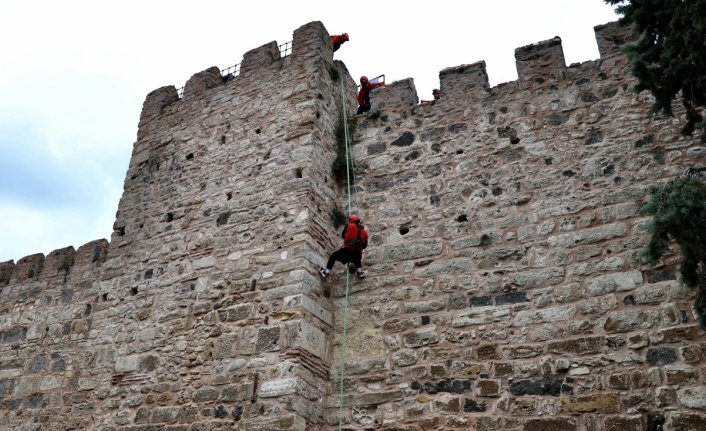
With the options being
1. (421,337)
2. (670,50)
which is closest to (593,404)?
(421,337)

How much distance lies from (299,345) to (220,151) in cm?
292

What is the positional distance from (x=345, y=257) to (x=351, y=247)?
0.12m

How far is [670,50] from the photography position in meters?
4.93

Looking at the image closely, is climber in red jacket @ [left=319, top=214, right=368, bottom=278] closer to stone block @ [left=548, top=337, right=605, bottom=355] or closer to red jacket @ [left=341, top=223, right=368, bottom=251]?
red jacket @ [left=341, top=223, right=368, bottom=251]

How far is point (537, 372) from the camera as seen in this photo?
5699 mm

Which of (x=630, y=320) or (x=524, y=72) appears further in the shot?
(x=524, y=72)

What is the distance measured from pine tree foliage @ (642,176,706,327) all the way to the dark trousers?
9.33 ft

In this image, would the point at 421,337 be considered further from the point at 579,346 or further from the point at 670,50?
the point at 670,50

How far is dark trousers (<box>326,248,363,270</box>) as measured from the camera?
22.1ft

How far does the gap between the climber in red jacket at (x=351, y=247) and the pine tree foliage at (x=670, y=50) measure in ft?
9.28

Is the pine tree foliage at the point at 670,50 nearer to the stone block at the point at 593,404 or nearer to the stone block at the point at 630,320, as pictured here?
the stone block at the point at 630,320

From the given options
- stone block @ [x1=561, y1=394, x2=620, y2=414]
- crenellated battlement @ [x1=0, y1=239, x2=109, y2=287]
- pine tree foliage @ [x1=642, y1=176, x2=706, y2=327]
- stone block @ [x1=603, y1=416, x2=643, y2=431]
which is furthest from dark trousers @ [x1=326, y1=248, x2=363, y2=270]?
crenellated battlement @ [x1=0, y1=239, x2=109, y2=287]

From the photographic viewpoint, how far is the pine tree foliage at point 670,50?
4730mm

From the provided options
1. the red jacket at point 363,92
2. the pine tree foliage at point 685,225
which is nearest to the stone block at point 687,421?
the pine tree foliage at point 685,225
